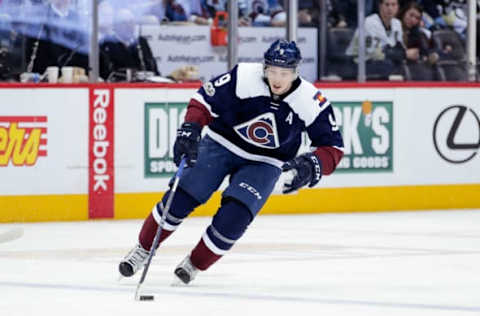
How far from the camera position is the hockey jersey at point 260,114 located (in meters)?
6.04

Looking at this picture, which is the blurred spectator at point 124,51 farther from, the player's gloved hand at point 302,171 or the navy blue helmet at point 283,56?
the player's gloved hand at point 302,171

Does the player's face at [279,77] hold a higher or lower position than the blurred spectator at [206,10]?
lower

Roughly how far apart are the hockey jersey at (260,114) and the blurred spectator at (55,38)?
3720 mm

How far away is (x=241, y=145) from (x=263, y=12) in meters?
4.65

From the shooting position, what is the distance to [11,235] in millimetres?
8234

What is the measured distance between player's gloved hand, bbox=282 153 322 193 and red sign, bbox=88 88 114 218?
12.2 ft

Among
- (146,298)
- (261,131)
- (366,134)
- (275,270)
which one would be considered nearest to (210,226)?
(261,131)

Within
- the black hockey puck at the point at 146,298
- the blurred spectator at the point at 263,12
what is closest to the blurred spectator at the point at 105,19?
the blurred spectator at the point at 263,12

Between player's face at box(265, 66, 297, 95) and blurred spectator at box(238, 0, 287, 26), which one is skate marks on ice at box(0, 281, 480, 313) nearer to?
player's face at box(265, 66, 297, 95)

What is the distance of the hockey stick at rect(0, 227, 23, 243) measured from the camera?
8141 mm

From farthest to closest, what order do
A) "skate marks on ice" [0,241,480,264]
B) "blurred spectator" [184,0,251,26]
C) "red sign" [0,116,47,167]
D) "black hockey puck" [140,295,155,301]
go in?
1. "blurred spectator" [184,0,251,26]
2. "red sign" [0,116,47,167]
3. "skate marks on ice" [0,241,480,264]
4. "black hockey puck" [140,295,155,301]

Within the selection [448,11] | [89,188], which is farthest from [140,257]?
[448,11]

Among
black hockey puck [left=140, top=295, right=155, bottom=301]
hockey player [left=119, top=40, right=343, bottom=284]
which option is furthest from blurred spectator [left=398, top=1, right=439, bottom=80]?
black hockey puck [left=140, top=295, right=155, bottom=301]

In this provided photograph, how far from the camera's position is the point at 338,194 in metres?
10.1
